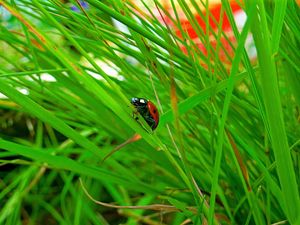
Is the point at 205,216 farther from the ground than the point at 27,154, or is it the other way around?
the point at 27,154

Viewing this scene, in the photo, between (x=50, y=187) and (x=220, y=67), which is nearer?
(x=220, y=67)

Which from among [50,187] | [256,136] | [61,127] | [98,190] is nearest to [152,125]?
[61,127]

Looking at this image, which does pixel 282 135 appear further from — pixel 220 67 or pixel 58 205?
pixel 58 205

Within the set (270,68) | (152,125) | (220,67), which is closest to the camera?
(270,68)

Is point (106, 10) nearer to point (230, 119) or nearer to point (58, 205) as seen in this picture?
point (230, 119)

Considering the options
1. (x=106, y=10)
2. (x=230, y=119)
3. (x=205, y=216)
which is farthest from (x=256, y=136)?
(x=106, y=10)

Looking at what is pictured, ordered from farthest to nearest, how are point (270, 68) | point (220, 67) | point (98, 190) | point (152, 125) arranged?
point (98, 190)
point (220, 67)
point (152, 125)
point (270, 68)
